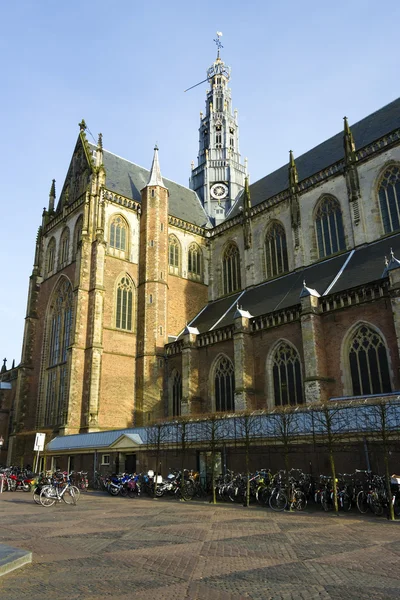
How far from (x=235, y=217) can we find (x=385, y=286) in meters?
19.3

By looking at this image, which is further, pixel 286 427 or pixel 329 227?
pixel 329 227

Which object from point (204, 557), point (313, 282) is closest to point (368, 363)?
point (313, 282)

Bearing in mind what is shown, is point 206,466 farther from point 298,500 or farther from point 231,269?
point 231,269

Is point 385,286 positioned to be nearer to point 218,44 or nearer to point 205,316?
point 205,316

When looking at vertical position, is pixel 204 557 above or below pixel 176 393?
below

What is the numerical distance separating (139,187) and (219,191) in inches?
416

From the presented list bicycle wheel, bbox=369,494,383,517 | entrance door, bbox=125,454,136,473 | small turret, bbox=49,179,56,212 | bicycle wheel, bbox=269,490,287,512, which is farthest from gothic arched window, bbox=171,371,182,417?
small turret, bbox=49,179,56,212

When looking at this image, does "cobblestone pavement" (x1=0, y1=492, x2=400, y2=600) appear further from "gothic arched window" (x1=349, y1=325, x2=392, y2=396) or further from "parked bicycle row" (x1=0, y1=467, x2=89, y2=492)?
"parked bicycle row" (x1=0, y1=467, x2=89, y2=492)

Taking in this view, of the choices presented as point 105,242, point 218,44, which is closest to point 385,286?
point 105,242

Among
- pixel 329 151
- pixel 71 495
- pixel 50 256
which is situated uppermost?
pixel 329 151

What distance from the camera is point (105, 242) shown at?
1368 inches

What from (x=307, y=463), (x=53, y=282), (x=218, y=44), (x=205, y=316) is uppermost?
(x=218, y=44)

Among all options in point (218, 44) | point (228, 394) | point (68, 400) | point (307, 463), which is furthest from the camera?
point (218, 44)

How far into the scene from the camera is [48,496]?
18.2m
